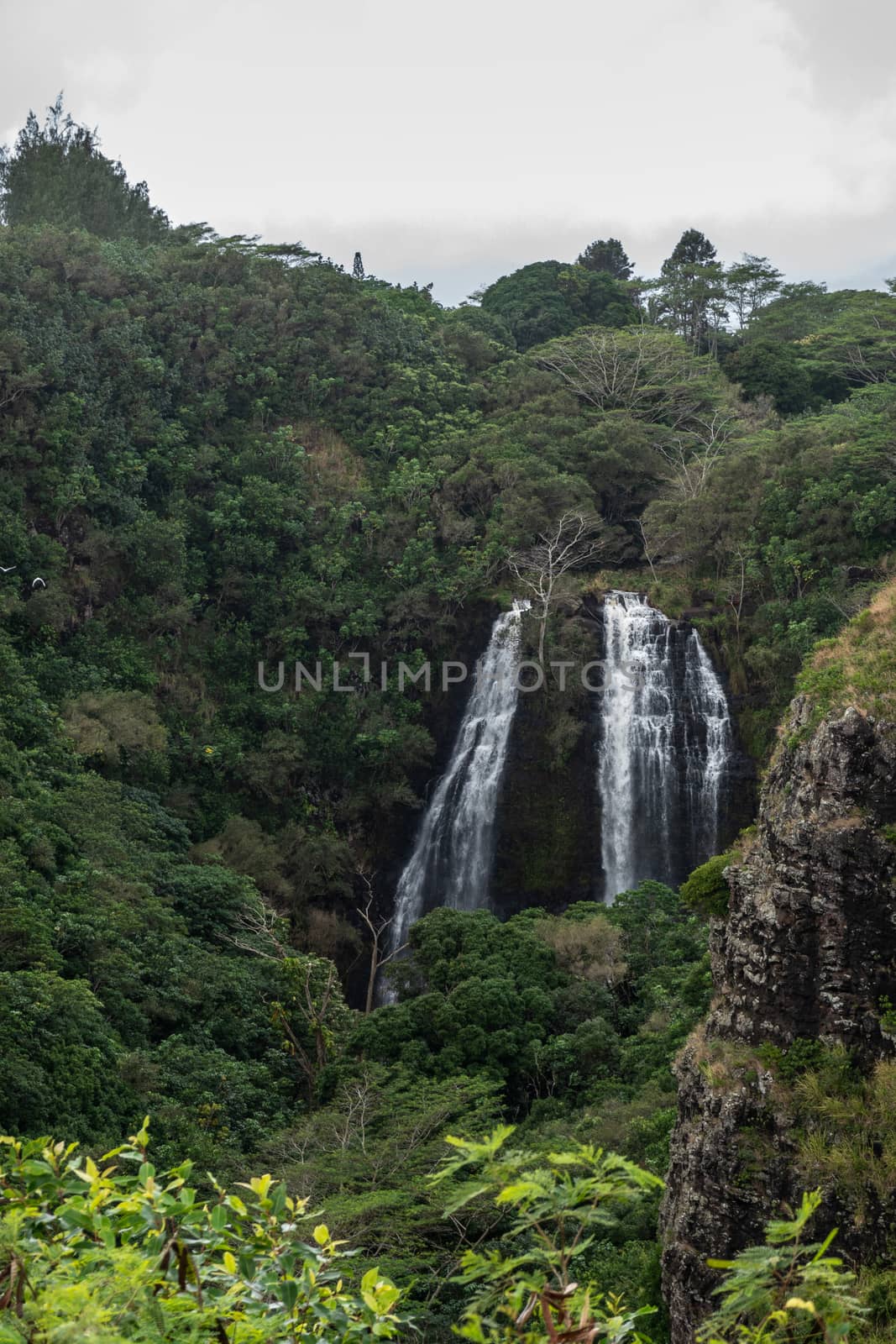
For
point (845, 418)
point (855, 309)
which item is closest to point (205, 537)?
point (845, 418)

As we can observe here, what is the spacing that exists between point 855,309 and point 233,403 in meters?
26.3

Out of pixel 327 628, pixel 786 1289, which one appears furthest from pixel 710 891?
pixel 327 628

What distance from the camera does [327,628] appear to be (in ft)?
→ 106

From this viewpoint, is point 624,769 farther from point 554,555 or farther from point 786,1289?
point 786,1289

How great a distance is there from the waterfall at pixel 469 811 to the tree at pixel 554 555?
942mm

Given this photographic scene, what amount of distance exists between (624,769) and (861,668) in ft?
50.6

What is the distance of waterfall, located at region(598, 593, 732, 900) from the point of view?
27062 millimetres

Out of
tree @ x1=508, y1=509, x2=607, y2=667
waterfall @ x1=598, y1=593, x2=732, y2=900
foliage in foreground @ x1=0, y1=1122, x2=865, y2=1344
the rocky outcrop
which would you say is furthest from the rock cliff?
tree @ x1=508, y1=509, x2=607, y2=667

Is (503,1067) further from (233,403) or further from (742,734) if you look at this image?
(233,403)

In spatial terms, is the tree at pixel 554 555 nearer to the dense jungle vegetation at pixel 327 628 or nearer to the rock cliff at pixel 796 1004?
the dense jungle vegetation at pixel 327 628

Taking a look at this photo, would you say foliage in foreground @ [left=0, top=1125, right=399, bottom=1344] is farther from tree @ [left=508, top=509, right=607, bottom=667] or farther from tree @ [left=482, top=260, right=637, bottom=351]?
tree @ [left=482, top=260, right=637, bottom=351]

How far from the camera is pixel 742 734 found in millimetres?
27578

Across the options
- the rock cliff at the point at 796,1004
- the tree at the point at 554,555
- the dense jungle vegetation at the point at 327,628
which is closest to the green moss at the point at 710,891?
the rock cliff at the point at 796,1004

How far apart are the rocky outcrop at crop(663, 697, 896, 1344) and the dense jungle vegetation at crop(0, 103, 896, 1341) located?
3.15 ft
